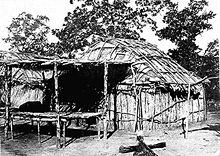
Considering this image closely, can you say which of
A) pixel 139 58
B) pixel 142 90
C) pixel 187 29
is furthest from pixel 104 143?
pixel 187 29

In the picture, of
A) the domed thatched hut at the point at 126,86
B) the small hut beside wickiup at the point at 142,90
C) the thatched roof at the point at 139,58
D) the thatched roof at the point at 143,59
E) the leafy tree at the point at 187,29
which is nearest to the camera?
the domed thatched hut at the point at 126,86

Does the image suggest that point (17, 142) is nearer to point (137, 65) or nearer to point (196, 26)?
point (137, 65)

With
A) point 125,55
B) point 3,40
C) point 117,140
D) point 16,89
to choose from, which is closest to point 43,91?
point 16,89

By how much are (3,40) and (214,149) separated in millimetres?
40799

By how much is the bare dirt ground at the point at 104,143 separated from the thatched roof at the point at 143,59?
10.9 ft

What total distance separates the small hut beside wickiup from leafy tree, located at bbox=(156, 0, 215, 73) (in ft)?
30.3

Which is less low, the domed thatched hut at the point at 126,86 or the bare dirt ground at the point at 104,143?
the domed thatched hut at the point at 126,86

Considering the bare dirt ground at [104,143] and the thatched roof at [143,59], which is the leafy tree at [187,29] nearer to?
the thatched roof at [143,59]

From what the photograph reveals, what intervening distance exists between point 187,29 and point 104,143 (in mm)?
18144

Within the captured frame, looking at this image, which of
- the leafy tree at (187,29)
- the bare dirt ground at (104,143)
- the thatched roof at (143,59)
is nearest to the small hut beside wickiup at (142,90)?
the thatched roof at (143,59)

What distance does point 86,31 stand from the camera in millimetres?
34719

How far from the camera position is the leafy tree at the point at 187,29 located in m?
30.0

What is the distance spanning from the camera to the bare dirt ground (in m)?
13.9

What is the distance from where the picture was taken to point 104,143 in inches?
616
